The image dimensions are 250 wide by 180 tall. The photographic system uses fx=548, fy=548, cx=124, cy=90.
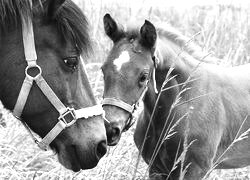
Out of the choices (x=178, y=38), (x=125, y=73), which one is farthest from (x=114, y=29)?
(x=178, y=38)

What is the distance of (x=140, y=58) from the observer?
444 cm

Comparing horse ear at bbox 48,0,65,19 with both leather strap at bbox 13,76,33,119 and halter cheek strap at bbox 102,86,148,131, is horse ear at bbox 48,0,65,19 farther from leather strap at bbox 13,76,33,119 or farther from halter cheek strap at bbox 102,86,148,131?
halter cheek strap at bbox 102,86,148,131

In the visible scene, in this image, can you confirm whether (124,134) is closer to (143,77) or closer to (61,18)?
(143,77)

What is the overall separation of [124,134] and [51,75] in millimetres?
2811

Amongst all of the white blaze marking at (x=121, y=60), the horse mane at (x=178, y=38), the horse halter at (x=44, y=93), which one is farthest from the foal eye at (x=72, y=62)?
the horse mane at (x=178, y=38)

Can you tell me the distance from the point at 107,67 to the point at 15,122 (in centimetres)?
125

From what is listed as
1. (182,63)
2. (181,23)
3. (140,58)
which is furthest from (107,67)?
(181,23)

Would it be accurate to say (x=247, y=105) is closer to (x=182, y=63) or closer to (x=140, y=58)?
(x=182, y=63)

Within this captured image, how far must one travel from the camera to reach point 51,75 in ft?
9.27

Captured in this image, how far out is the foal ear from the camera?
444cm

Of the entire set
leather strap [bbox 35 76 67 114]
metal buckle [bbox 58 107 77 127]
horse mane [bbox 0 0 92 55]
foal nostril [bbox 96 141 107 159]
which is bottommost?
foal nostril [bbox 96 141 107 159]

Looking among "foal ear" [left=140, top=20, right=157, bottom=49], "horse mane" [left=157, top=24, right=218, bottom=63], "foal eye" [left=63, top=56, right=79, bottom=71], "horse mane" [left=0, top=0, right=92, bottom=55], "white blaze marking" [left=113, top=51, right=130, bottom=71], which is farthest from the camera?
"horse mane" [left=157, top=24, right=218, bottom=63]

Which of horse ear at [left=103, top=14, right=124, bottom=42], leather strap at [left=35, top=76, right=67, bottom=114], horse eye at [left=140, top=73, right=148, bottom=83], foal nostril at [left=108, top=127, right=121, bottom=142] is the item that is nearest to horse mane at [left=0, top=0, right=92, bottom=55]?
leather strap at [left=35, top=76, right=67, bottom=114]

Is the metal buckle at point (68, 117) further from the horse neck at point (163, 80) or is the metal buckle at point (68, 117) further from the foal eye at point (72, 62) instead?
the horse neck at point (163, 80)
